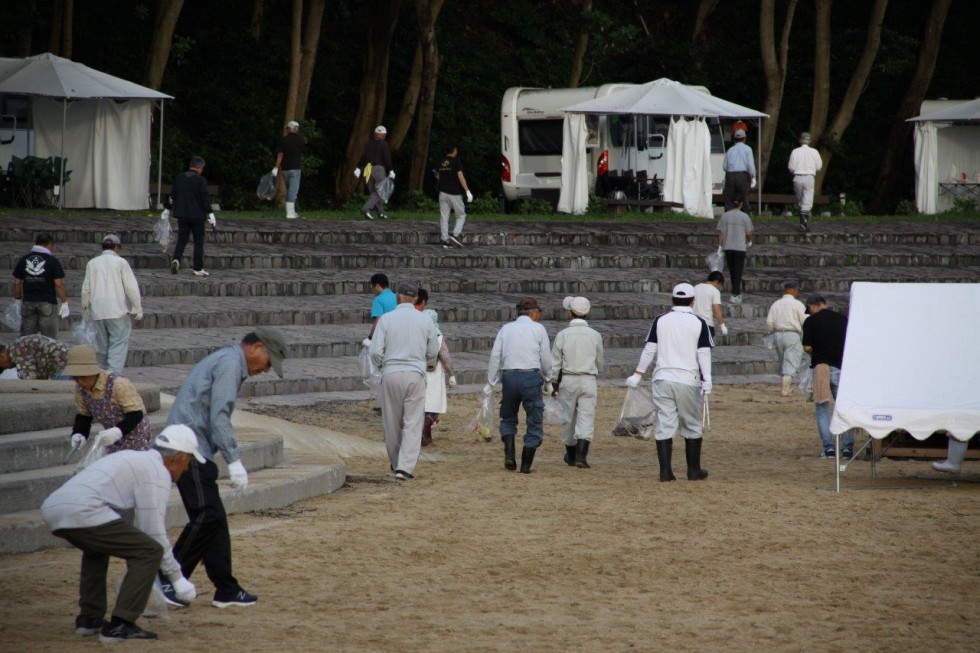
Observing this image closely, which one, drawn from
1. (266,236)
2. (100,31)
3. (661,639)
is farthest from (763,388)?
(100,31)

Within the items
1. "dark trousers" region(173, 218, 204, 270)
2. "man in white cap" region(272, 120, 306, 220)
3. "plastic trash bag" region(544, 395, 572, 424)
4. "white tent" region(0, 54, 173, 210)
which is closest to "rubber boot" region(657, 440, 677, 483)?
"plastic trash bag" region(544, 395, 572, 424)

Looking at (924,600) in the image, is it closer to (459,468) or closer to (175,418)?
(175,418)

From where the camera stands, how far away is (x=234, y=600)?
7941mm

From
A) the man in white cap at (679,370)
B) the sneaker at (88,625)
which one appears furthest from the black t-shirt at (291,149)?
the sneaker at (88,625)

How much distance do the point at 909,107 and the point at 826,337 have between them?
26.4 metres

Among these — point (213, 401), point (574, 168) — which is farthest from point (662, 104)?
point (213, 401)

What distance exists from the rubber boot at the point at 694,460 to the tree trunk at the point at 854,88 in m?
24.8

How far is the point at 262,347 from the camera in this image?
791cm

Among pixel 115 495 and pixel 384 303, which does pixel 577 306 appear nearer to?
pixel 384 303

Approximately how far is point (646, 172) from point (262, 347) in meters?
24.4

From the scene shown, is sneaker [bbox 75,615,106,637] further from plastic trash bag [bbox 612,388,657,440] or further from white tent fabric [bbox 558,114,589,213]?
white tent fabric [bbox 558,114,589,213]

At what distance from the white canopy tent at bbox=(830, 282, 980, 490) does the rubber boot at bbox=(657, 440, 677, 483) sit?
146 cm

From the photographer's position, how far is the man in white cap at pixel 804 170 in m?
27.8

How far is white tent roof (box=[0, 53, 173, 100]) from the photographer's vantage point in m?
24.8
